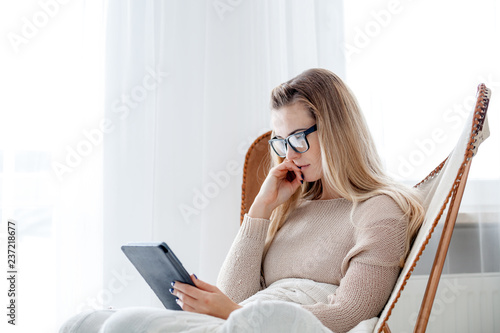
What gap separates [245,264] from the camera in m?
1.43

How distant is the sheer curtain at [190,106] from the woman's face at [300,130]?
0.64m

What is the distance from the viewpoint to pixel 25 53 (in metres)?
1.98

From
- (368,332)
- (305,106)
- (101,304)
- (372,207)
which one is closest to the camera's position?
(368,332)

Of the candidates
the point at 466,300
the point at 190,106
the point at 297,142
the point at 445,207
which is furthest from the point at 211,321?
the point at 466,300

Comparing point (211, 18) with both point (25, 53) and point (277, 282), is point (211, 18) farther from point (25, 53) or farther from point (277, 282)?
point (277, 282)

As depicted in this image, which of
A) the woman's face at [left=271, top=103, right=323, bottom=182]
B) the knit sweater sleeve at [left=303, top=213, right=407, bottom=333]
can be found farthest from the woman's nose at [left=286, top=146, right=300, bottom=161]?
the knit sweater sleeve at [left=303, top=213, right=407, bottom=333]

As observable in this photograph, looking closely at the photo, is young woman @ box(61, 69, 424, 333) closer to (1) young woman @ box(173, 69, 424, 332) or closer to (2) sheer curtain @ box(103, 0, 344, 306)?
(1) young woman @ box(173, 69, 424, 332)

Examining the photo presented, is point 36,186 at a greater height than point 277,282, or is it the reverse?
point 36,186

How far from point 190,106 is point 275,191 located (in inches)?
26.7

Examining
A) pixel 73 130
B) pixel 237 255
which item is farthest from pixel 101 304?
pixel 237 255

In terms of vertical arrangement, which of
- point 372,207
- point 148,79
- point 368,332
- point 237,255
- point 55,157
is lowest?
point 368,332

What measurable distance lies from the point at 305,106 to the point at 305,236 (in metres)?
0.33

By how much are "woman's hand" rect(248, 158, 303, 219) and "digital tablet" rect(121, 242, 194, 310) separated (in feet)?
1.28

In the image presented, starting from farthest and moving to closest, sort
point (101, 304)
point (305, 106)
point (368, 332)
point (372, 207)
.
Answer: point (101, 304)
point (305, 106)
point (372, 207)
point (368, 332)
